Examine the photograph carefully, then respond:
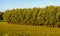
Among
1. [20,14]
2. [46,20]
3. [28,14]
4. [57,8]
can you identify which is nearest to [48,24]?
[46,20]

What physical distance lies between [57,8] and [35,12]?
6.66m

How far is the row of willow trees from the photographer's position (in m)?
40.3

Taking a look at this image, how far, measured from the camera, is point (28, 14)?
1859 inches

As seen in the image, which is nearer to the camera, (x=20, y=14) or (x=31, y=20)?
(x=31, y=20)

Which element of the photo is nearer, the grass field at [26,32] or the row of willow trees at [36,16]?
the grass field at [26,32]

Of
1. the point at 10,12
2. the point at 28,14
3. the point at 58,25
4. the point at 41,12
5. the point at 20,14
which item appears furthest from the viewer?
the point at 10,12

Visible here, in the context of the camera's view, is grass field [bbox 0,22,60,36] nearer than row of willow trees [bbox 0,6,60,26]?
Yes

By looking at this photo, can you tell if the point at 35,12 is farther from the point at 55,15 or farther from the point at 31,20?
the point at 55,15

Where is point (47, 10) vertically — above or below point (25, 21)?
above

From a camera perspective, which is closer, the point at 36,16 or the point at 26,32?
the point at 26,32

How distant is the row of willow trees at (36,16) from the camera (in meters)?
40.3

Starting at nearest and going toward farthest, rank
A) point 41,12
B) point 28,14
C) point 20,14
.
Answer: point 41,12 < point 28,14 < point 20,14

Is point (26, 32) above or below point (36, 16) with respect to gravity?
above

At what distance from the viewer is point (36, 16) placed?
45125 mm
